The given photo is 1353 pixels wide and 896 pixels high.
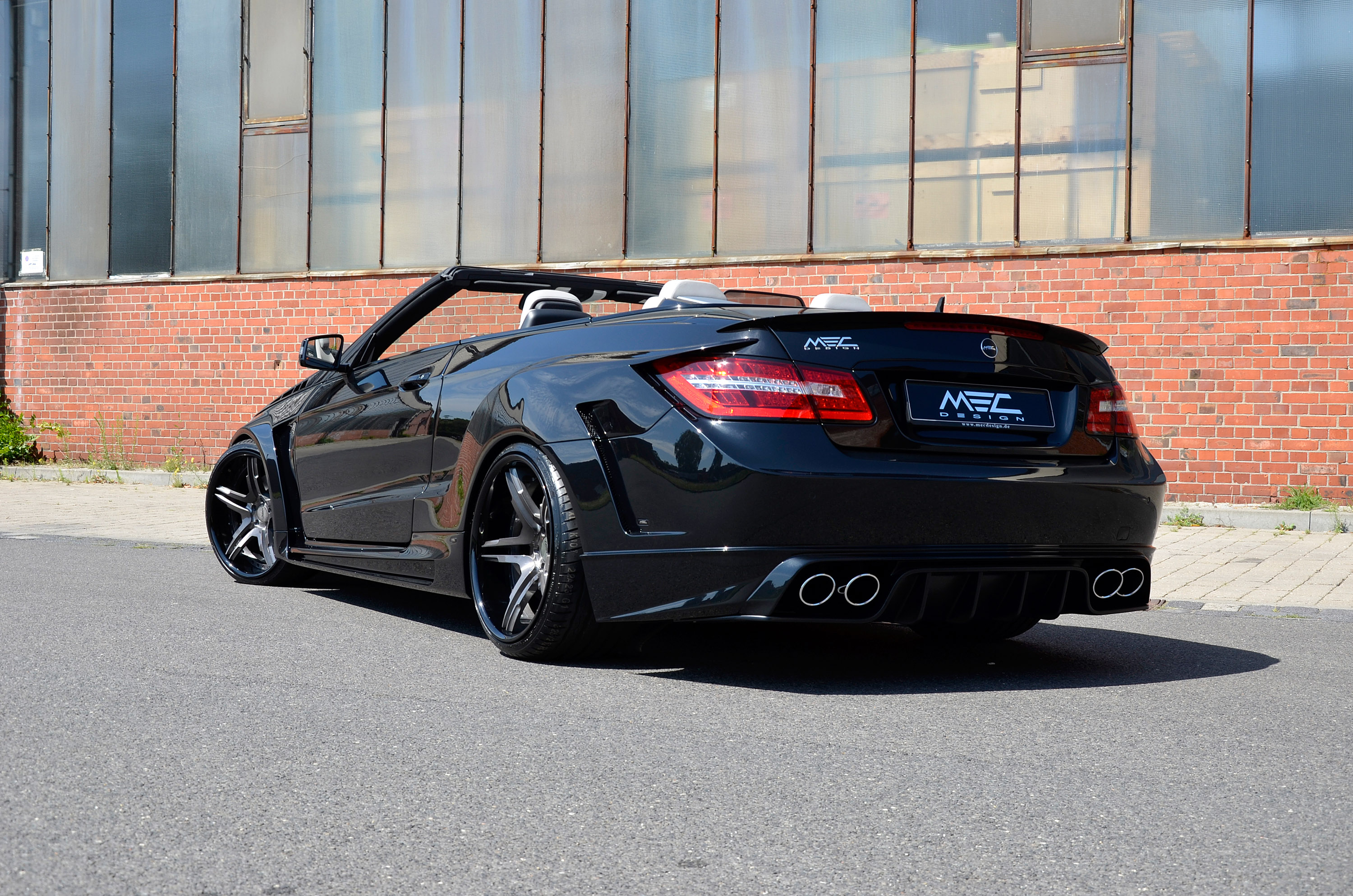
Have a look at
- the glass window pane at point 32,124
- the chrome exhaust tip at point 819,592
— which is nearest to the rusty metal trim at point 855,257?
the glass window pane at point 32,124

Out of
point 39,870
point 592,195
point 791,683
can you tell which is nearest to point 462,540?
point 791,683

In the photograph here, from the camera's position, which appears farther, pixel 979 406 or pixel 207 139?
pixel 207 139

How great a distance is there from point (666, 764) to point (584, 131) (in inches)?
490

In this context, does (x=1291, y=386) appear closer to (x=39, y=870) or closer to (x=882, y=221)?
(x=882, y=221)

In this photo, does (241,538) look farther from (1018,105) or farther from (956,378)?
(1018,105)

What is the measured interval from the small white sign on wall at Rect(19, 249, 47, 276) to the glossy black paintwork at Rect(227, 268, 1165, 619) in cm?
1532

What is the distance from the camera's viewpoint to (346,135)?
53.8 feet

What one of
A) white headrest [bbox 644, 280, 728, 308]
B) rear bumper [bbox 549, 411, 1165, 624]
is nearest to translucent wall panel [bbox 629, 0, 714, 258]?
white headrest [bbox 644, 280, 728, 308]

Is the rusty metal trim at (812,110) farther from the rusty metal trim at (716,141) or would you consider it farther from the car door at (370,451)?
the car door at (370,451)

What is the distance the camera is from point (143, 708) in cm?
389

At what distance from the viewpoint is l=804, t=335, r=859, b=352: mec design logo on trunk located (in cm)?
411

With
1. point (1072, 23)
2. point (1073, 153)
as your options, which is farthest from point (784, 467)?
point (1072, 23)

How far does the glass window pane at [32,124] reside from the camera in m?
18.1

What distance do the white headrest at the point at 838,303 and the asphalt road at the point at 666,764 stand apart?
121 centimetres
